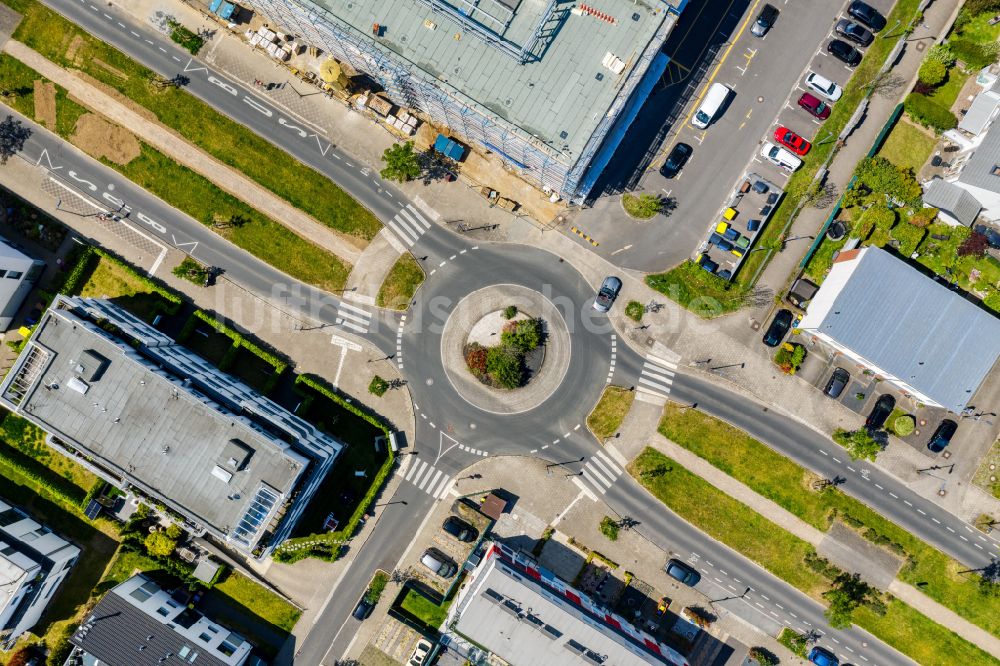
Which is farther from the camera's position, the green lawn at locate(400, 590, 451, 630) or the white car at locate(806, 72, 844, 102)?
the green lawn at locate(400, 590, 451, 630)

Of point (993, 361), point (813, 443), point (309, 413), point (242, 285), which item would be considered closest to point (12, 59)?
point (242, 285)

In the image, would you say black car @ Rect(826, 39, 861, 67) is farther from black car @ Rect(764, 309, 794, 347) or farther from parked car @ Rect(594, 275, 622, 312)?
parked car @ Rect(594, 275, 622, 312)

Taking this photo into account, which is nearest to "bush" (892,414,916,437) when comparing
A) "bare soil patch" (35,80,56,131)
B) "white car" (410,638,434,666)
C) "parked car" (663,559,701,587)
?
"parked car" (663,559,701,587)

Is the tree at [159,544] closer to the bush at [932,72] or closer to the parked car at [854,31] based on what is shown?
the parked car at [854,31]

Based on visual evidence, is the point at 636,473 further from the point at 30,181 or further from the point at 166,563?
the point at 30,181

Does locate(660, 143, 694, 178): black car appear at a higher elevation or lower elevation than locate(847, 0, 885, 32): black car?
lower

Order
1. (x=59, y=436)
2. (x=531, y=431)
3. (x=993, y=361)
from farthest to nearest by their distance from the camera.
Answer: (x=531, y=431), (x=993, y=361), (x=59, y=436)

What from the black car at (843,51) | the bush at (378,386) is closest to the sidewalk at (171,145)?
the bush at (378,386)

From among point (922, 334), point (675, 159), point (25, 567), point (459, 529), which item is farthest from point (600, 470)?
point (25, 567)
